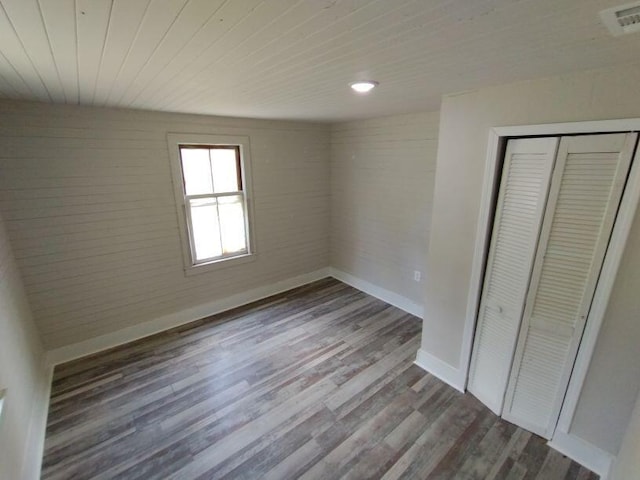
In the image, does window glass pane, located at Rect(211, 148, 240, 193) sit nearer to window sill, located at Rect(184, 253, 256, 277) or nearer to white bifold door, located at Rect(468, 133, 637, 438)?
window sill, located at Rect(184, 253, 256, 277)

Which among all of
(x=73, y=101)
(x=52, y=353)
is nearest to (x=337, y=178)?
(x=73, y=101)

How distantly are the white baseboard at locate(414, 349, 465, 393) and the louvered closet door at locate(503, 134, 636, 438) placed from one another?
40 centimetres

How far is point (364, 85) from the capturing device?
1865 mm

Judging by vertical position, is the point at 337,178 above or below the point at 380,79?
below

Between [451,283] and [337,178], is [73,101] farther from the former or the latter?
[451,283]

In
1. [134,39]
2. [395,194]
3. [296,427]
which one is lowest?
[296,427]

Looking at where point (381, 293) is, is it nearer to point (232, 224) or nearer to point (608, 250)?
point (232, 224)

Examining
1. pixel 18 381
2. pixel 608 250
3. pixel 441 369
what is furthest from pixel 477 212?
pixel 18 381

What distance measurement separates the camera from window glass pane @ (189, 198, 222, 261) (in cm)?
345

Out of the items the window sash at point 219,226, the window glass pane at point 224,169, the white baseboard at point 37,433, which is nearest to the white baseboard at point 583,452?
the white baseboard at point 37,433

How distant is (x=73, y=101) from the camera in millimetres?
2379

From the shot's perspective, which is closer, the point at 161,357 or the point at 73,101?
the point at 73,101

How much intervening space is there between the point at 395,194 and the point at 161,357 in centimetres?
319

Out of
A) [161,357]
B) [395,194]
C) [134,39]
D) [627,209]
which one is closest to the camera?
[134,39]
